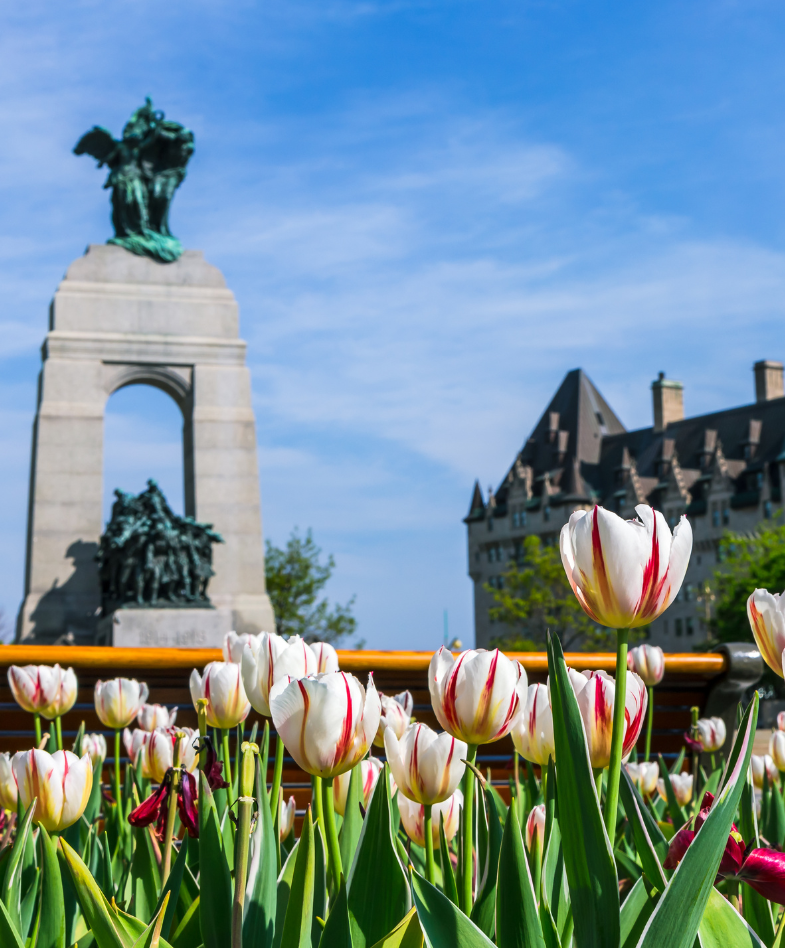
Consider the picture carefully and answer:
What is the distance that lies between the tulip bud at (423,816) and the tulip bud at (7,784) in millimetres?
904

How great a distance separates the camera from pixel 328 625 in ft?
Result: 134

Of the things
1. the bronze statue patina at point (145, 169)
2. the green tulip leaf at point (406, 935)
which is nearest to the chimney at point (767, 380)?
the bronze statue patina at point (145, 169)

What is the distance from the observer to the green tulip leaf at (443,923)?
145 cm

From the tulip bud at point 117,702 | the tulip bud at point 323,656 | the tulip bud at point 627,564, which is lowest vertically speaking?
the tulip bud at point 117,702

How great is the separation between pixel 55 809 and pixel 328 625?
38833 mm

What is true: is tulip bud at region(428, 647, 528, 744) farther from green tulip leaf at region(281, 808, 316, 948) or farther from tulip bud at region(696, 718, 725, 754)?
tulip bud at region(696, 718, 725, 754)

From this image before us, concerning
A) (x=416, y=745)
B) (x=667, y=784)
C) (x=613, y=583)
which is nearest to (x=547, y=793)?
(x=416, y=745)

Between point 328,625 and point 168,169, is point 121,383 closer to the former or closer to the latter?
point 168,169

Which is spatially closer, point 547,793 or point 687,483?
point 547,793

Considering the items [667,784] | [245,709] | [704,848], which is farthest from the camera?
[667,784]

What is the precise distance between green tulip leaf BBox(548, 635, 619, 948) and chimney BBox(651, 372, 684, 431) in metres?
79.4

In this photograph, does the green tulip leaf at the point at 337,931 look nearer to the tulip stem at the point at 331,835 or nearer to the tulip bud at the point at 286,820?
the tulip stem at the point at 331,835

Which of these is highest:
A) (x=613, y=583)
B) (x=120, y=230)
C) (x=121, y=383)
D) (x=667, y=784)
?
(x=120, y=230)

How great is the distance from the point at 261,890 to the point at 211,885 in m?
0.07
